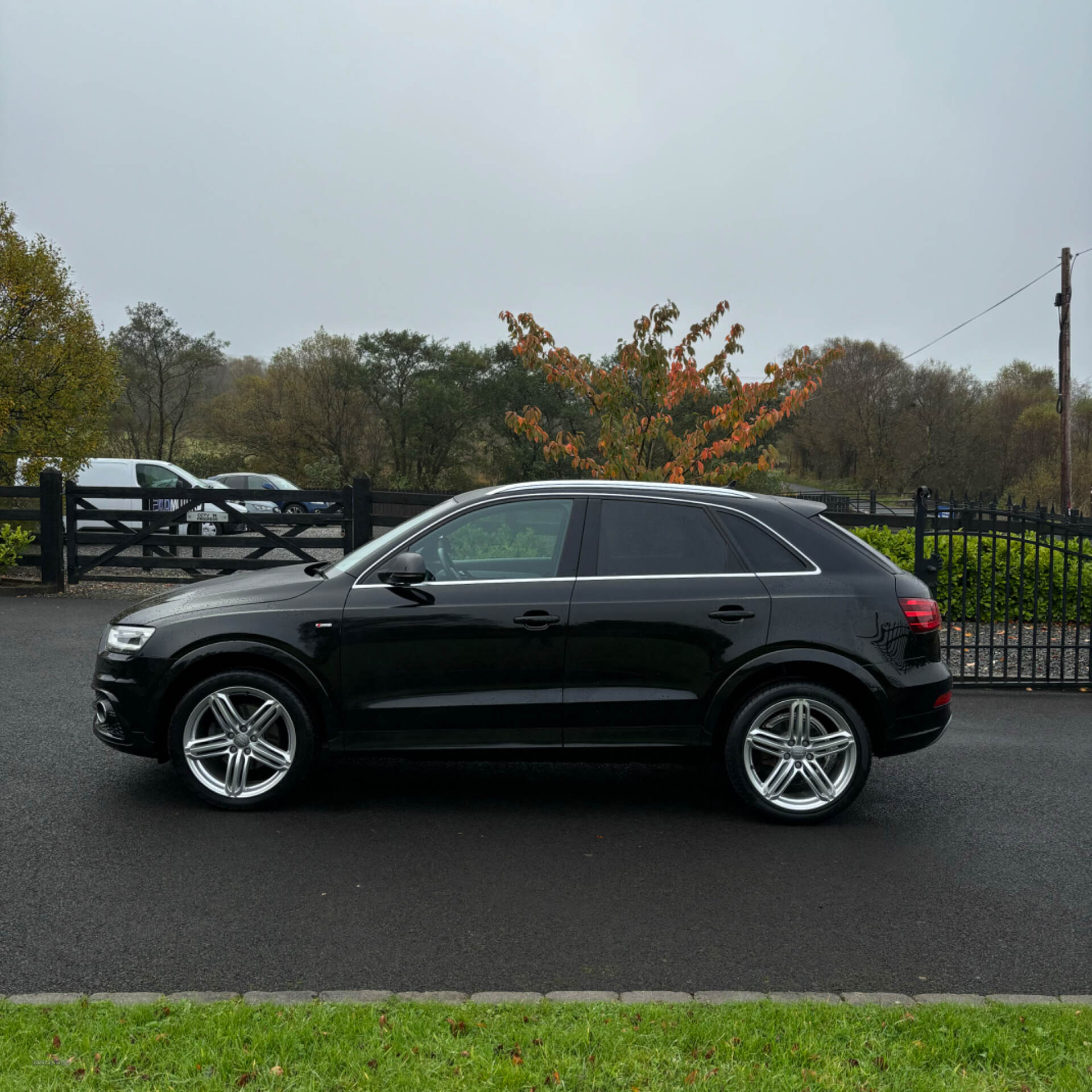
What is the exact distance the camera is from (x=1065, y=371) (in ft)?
92.1

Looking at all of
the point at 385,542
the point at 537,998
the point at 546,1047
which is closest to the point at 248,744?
the point at 385,542

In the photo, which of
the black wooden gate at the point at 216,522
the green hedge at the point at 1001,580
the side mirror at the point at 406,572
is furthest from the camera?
the black wooden gate at the point at 216,522

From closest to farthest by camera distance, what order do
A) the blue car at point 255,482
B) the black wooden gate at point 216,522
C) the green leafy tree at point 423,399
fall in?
the black wooden gate at point 216,522 → the blue car at point 255,482 → the green leafy tree at point 423,399

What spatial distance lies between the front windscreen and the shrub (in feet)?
35.7

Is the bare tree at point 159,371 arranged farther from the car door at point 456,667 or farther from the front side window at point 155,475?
the car door at point 456,667

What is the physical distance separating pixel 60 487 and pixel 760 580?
12.4 meters

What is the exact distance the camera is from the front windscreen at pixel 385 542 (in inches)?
225

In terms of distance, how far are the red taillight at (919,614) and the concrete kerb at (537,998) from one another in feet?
7.26

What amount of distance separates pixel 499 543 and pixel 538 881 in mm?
1827

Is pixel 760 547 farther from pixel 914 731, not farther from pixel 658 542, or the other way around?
pixel 914 731

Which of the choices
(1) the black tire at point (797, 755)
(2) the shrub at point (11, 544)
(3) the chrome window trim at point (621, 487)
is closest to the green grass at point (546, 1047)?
(1) the black tire at point (797, 755)

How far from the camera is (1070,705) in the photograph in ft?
29.1

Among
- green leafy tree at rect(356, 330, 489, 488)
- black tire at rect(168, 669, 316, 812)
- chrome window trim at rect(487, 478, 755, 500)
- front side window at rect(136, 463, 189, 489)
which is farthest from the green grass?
green leafy tree at rect(356, 330, 489, 488)

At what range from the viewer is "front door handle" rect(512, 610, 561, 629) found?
547 cm
